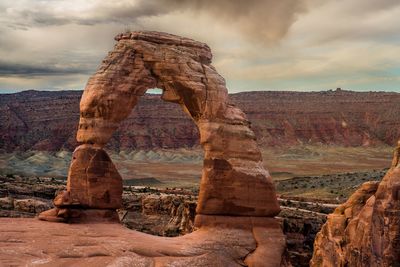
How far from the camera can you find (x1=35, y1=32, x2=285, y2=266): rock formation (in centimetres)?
2295

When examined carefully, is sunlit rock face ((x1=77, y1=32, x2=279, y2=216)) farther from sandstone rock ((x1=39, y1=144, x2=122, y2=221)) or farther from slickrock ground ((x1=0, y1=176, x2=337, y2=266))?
slickrock ground ((x1=0, y1=176, x2=337, y2=266))

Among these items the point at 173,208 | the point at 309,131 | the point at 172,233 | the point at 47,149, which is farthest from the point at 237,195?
the point at 309,131

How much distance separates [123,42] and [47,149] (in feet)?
419

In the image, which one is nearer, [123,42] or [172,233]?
[123,42]

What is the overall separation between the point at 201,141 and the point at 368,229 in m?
7.45

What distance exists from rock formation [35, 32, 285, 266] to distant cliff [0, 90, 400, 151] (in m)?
126

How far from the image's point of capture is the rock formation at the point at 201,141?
75.3 ft

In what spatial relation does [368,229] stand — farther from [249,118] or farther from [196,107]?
[249,118]

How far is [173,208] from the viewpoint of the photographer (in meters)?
51.1

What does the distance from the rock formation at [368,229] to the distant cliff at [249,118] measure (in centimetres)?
13015

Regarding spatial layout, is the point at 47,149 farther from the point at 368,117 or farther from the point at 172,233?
the point at 172,233

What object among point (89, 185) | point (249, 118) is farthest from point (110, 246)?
point (249, 118)

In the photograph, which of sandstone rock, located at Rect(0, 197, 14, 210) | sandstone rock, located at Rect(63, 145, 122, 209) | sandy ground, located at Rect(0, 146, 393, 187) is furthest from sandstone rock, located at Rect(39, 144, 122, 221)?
sandy ground, located at Rect(0, 146, 393, 187)

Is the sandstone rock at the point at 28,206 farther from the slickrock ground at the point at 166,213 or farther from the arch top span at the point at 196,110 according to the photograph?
the arch top span at the point at 196,110
